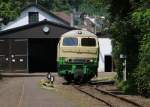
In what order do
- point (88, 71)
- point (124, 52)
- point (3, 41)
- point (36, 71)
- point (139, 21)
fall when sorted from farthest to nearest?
1. point (36, 71)
2. point (3, 41)
3. point (88, 71)
4. point (124, 52)
5. point (139, 21)

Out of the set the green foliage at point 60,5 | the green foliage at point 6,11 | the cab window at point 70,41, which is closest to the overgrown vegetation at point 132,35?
the cab window at point 70,41

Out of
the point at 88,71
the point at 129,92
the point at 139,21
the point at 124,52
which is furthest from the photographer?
the point at 88,71

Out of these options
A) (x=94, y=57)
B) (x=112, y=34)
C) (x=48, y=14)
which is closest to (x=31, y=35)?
(x=48, y=14)

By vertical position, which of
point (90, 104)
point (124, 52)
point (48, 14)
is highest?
point (48, 14)

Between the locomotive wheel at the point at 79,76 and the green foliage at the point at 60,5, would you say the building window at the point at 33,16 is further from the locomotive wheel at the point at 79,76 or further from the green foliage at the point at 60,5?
the green foliage at the point at 60,5

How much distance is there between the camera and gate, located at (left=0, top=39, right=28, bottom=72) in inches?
2384

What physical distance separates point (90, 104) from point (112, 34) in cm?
936

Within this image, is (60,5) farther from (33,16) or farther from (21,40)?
(21,40)

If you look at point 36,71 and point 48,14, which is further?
point 48,14

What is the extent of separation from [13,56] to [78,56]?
78.4 feet

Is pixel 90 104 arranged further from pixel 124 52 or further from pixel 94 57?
pixel 94 57

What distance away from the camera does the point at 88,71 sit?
123 feet

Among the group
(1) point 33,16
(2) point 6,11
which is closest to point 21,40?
(2) point 6,11

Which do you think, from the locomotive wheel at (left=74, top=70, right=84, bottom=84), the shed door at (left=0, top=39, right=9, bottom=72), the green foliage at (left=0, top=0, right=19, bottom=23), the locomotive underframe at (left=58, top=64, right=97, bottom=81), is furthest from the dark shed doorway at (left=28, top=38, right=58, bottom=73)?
the locomotive underframe at (left=58, top=64, right=97, bottom=81)
